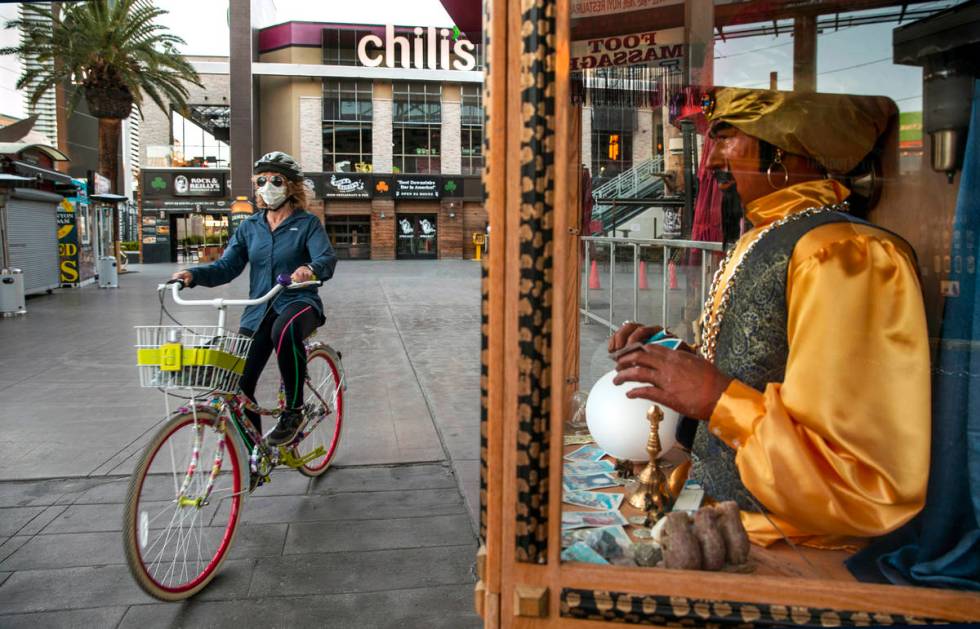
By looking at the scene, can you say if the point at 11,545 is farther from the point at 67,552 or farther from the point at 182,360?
the point at 182,360

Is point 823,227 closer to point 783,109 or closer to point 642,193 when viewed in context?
point 783,109

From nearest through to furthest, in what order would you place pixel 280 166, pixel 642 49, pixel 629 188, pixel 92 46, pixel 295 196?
pixel 642 49 → pixel 629 188 → pixel 280 166 → pixel 295 196 → pixel 92 46

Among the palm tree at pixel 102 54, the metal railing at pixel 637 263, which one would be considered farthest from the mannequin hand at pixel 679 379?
the palm tree at pixel 102 54

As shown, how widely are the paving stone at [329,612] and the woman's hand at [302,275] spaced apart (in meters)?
1.48

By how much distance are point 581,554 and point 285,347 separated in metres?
2.85

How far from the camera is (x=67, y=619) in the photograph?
3.12 meters

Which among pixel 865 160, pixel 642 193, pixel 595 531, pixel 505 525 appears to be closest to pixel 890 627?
pixel 595 531

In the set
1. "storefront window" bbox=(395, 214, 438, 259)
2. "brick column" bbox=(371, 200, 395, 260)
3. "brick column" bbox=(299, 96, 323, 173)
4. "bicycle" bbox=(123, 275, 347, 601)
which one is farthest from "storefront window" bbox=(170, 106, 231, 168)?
"bicycle" bbox=(123, 275, 347, 601)

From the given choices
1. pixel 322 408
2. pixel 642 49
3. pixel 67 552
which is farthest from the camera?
pixel 322 408

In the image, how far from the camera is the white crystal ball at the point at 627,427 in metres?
2.12

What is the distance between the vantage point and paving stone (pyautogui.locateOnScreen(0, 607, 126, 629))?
3074 millimetres

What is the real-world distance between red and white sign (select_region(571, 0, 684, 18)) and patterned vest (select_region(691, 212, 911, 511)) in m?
0.68

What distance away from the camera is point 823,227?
5.30 ft

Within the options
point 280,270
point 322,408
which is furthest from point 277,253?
point 322,408
